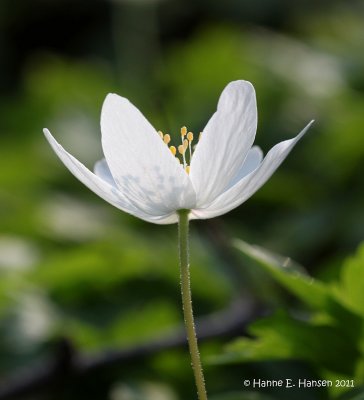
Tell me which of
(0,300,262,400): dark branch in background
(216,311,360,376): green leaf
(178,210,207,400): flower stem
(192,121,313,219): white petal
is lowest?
(178,210,207,400): flower stem

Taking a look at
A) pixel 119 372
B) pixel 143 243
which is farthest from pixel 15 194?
pixel 119 372

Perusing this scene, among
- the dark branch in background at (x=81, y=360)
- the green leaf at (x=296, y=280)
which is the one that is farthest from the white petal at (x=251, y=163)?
the dark branch in background at (x=81, y=360)

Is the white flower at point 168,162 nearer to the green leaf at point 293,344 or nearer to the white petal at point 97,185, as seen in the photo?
the white petal at point 97,185

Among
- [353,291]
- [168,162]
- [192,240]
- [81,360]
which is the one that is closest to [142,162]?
[168,162]

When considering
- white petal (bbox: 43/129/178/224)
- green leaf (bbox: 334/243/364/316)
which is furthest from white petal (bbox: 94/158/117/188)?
green leaf (bbox: 334/243/364/316)

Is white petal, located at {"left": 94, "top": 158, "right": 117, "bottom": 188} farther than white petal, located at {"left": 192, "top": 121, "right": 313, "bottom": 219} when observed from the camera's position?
Yes

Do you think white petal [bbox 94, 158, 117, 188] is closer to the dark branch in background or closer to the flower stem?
the flower stem
